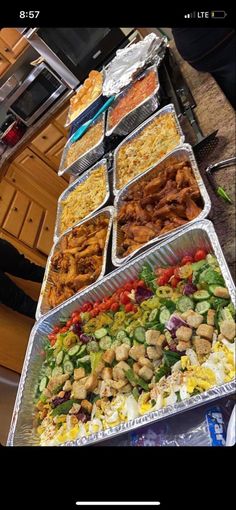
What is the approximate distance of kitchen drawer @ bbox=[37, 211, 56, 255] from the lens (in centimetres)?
452

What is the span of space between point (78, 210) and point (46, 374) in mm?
1132

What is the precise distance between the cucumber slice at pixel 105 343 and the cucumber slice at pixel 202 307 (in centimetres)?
44

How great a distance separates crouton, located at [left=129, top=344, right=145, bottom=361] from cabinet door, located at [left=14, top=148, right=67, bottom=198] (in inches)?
140

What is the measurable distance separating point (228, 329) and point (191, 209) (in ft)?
2.08

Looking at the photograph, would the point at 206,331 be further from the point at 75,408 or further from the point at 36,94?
the point at 36,94

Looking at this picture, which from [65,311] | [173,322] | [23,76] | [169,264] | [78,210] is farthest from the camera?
[23,76]

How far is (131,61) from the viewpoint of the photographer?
307cm

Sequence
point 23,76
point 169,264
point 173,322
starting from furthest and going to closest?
1. point 23,76
2. point 169,264
3. point 173,322

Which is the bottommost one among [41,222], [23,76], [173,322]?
[173,322]

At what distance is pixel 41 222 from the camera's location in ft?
15.3

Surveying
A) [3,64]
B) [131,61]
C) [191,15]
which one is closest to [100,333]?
[191,15]

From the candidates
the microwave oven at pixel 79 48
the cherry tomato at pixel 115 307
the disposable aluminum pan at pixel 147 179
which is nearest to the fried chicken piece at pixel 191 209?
the disposable aluminum pan at pixel 147 179

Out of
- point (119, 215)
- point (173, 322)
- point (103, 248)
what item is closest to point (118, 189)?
point (119, 215)

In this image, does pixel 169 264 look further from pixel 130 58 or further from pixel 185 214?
pixel 130 58
